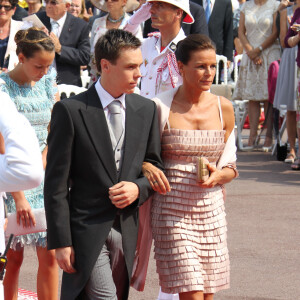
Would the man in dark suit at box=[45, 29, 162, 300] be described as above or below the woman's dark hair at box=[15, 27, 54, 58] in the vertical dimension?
below

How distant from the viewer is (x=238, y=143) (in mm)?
12984

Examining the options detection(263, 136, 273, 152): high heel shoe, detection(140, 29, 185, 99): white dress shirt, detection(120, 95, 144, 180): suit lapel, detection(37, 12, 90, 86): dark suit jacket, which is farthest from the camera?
detection(263, 136, 273, 152): high heel shoe

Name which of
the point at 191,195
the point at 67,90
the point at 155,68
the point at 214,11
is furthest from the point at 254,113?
the point at 191,195

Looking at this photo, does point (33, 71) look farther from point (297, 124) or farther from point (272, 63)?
point (272, 63)

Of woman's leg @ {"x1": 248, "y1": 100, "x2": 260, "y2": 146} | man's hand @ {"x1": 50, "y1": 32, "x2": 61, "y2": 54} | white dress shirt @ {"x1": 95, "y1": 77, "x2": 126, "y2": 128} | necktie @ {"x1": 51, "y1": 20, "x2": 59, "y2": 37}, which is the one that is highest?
necktie @ {"x1": 51, "y1": 20, "x2": 59, "y2": 37}

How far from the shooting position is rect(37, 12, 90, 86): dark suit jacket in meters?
9.20

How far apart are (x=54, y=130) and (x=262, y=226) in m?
4.28

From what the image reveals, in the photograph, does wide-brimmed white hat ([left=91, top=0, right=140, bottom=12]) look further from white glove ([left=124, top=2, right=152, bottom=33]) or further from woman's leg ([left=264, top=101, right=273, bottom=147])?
white glove ([left=124, top=2, right=152, bottom=33])

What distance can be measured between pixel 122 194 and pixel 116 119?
1.27 ft

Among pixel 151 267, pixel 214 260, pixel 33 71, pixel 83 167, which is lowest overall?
pixel 151 267

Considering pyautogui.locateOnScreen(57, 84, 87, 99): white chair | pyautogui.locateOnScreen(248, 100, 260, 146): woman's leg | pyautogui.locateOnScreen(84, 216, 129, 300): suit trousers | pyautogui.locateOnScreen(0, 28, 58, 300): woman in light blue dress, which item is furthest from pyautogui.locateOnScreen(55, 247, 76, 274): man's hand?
pyautogui.locateOnScreen(248, 100, 260, 146): woman's leg

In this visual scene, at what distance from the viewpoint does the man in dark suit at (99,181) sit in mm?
3906

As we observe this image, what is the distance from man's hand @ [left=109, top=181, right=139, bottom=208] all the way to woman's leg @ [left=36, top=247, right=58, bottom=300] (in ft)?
4.46

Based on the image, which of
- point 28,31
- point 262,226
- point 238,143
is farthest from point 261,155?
point 28,31
